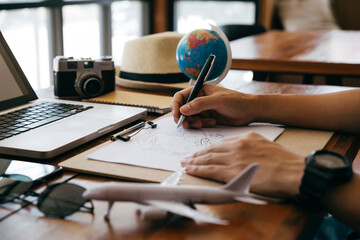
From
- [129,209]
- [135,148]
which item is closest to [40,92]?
[135,148]

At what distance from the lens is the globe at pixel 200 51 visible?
1250 mm

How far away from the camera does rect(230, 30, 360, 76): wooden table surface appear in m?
1.95

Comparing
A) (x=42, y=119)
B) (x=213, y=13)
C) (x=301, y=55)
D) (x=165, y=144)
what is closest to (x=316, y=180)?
(x=165, y=144)

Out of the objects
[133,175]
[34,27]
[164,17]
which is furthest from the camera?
[164,17]

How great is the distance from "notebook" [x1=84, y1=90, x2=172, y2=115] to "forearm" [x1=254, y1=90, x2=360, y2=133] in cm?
27

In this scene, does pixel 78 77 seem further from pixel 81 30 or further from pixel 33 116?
pixel 81 30

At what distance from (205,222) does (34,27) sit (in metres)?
3.38

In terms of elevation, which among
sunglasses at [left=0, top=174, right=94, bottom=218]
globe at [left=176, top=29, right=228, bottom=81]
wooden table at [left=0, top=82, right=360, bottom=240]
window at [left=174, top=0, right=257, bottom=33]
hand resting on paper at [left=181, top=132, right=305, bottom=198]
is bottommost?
wooden table at [left=0, top=82, right=360, bottom=240]

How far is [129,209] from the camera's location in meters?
0.63

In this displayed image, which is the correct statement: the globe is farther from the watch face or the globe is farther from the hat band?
the watch face

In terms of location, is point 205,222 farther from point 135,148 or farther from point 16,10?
point 16,10

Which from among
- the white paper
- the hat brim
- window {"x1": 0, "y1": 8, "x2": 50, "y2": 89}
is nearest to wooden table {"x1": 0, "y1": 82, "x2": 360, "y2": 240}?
the white paper

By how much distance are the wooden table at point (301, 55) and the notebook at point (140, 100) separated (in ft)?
2.85

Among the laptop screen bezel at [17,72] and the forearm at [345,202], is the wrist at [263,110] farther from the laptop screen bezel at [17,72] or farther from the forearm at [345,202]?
the laptop screen bezel at [17,72]
